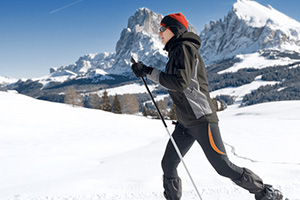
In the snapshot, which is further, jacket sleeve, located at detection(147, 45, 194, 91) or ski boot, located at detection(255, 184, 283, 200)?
ski boot, located at detection(255, 184, 283, 200)

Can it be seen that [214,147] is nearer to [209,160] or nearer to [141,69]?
[209,160]

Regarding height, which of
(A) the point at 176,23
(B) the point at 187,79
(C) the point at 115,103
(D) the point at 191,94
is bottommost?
(C) the point at 115,103

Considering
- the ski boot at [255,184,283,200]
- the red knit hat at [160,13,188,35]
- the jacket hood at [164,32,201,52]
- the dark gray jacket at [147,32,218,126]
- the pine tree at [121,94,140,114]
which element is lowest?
the pine tree at [121,94,140,114]

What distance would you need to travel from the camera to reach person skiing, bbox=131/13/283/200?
3.00 m

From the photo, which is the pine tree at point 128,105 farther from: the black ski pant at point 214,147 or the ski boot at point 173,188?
the black ski pant at point 214,147

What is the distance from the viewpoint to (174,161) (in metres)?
3.65

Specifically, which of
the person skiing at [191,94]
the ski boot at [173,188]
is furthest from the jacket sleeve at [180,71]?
the ski boot at [173,188]

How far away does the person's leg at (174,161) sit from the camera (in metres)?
3.63

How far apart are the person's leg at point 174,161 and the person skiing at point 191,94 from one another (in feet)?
0.05

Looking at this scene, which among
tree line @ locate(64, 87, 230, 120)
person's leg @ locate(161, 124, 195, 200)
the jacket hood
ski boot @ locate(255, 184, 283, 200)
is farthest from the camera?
tree line @ locate(64, 87, 230, 120)

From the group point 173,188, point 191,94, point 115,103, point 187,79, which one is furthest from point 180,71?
point 115,103

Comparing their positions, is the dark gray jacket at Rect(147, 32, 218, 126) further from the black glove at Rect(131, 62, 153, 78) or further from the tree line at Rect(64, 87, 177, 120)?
the tree line at Rect(64, 87, 177, 120)

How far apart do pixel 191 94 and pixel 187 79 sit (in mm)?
276

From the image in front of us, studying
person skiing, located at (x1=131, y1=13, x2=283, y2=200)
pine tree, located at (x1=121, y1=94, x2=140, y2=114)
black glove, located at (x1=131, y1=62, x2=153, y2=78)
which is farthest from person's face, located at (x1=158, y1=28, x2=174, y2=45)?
pine tree, located at (x1=121, y1=94, x2=140, y2=114)
